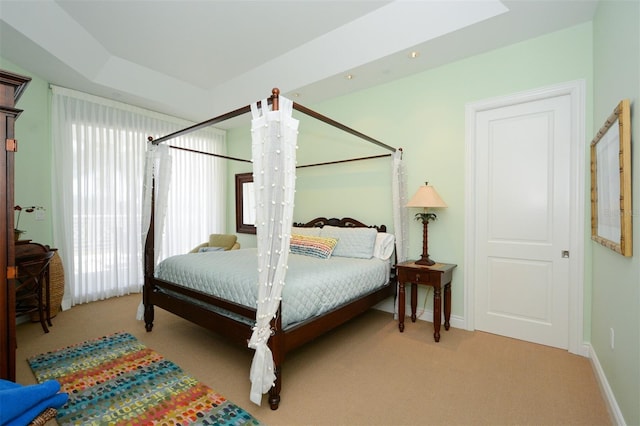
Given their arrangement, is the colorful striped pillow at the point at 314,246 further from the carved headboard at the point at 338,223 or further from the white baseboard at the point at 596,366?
the white baseboard at the point at 596,366

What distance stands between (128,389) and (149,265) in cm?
136

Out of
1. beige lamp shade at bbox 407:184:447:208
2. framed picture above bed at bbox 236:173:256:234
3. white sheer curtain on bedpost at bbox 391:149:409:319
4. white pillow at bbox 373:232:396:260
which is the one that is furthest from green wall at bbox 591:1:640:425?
framed picture above bed at bbox 236:173:256:234

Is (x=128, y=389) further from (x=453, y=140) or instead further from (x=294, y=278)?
(x=453, y=140)

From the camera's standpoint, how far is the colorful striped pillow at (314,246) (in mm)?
3479

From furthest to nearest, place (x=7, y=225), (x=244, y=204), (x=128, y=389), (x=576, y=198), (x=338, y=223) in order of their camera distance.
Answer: (x=244, y=204) < (x=338, y=223) < (x=576, y=198) < (x=128, y=389) < (x=7, y=225)

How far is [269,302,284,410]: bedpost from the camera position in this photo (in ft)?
6.49

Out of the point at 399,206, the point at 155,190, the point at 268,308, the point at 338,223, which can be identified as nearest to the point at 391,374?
the point at 268,308

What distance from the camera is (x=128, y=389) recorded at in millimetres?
2150

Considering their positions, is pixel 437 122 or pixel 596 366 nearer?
pixel 596 366

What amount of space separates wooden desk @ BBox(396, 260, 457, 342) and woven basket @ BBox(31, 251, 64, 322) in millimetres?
3946

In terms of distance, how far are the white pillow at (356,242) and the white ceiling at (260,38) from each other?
186cm

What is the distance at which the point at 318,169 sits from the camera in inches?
177

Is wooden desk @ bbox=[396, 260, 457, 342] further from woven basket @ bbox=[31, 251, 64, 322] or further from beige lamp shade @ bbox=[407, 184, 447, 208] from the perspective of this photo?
woven basket @ bbox=[31, 251, 64, 322]

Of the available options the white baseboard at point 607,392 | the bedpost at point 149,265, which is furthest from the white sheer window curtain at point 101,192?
the white baseboard at point 607,392
